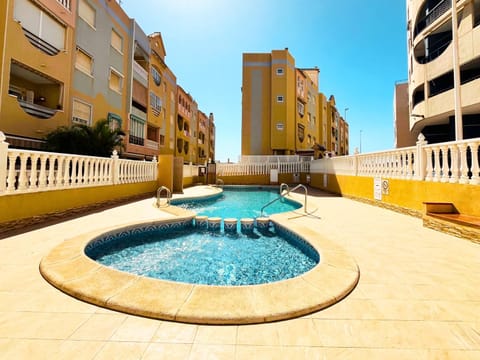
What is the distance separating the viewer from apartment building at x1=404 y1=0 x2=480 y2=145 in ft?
41.3

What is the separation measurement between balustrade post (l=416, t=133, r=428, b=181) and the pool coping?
4877mm

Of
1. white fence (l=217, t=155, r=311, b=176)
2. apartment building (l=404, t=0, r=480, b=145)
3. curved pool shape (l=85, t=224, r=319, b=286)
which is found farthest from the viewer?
white fence (l=217, t=155, r=311, b=176)

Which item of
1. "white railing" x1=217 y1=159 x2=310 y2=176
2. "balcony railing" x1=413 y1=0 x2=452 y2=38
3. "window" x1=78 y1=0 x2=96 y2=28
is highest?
"balcony railing" x1=413 y1=0 x2=452 y2=38

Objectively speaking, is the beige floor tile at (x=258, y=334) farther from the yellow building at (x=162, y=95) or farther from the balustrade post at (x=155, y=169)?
the yellow building at (x=162, y=95)

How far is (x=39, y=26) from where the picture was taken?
9.52 meters

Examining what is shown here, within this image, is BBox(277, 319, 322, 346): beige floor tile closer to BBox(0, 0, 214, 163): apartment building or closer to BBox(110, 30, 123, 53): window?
BBox(0, 0, 214, 163): apartment building

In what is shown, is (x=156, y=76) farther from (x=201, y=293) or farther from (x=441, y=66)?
(x=441, y=66)

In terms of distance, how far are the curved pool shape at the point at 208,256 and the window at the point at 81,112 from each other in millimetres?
10145

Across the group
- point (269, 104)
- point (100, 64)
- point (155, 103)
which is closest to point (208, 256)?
point (100, 64)

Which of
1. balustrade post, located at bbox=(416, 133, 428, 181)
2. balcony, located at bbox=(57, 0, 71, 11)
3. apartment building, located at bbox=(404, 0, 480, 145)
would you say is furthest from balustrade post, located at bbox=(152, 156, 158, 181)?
apartment building, located at bbox=(404, 0, 480, 145)

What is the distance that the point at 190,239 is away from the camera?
17.8ft

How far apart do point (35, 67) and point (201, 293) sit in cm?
1265

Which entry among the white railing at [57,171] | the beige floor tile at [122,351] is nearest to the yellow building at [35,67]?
the white railing at [57,171]

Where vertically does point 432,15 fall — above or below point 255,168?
above
